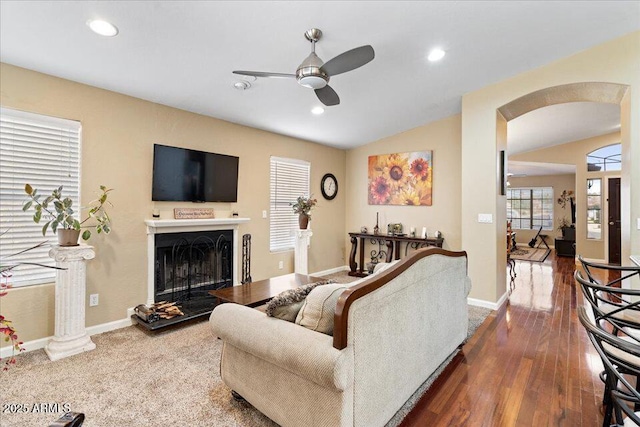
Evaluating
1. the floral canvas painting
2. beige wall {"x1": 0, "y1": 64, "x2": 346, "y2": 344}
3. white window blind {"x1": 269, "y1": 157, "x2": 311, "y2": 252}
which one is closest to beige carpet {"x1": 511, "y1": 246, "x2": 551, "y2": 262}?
the floral canvas painting

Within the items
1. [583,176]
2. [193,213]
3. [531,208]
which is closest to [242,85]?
[193,213]

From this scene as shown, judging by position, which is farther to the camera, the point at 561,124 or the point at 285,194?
the point at 561,124

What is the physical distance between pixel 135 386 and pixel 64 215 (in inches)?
66.7

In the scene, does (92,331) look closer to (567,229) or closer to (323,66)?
(323,66)

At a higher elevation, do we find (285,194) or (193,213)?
(285,194)

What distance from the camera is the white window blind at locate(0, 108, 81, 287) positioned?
287 cm

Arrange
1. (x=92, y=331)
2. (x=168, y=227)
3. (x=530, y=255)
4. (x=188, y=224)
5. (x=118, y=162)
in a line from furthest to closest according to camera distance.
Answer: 1. (x=530, y=255)
2. (x=188, y=224)
3. (x=168, y=227)
4. (x=118, y=162)
5. (x=92, y=331)

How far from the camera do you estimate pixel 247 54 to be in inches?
117

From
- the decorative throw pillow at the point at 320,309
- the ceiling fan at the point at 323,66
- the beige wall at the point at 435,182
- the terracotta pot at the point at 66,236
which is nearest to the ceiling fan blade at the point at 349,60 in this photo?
the ceiling fan at the point at 323,66

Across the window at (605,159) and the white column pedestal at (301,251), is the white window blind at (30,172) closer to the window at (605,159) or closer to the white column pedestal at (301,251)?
the white column pedestal at (301,251)

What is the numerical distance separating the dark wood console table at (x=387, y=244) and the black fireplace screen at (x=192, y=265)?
2.61 metres

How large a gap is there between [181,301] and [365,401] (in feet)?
10.2

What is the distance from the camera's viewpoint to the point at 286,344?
1.62 meters

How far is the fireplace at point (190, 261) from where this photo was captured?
149 inches
